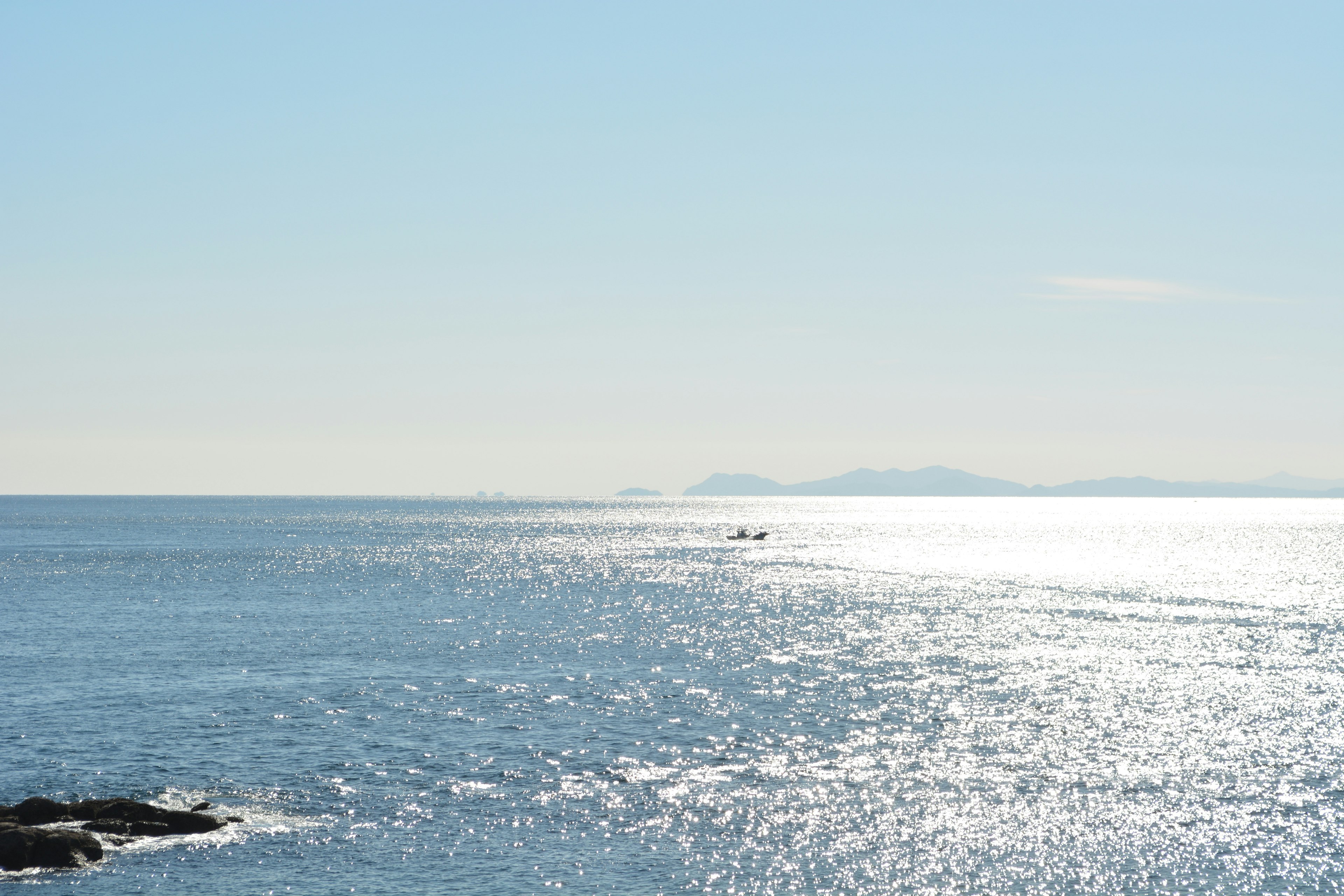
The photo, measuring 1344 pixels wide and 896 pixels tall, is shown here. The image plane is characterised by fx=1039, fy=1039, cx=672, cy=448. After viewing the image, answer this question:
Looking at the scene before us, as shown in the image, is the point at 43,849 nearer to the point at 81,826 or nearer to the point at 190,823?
the point at 81,826

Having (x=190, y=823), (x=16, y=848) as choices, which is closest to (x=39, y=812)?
(x=16, y=848)

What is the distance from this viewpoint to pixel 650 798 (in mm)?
46594

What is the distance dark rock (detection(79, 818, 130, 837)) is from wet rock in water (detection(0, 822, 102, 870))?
2.48 metres

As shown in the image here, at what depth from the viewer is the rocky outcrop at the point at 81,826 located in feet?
127

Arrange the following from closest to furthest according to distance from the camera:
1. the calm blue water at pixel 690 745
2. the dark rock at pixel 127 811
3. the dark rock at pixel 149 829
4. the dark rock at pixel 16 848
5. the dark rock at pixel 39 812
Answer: the dark rock at pixel 16 848
the calm blue water at pixel 690 745
the dark rock at pixel 149 829
the dark rock at pixel 39 812
the dark rock at pixel 127 811

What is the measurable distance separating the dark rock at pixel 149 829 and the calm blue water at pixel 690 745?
58.9 inches

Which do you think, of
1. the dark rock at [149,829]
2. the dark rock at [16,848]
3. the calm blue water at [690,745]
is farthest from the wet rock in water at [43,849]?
the dark rock at [149,829]

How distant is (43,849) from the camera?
127ft

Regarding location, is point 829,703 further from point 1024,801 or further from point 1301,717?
point 1301,717

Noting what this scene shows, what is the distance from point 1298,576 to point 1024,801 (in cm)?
14552

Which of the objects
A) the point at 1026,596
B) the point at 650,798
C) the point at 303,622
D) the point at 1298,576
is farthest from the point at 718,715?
the point at 1298,576

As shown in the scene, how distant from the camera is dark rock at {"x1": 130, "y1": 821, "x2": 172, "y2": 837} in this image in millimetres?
41750

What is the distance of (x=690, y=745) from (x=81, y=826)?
2880cm

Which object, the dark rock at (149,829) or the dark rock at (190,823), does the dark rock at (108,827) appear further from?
the dark rock at (190,823)
